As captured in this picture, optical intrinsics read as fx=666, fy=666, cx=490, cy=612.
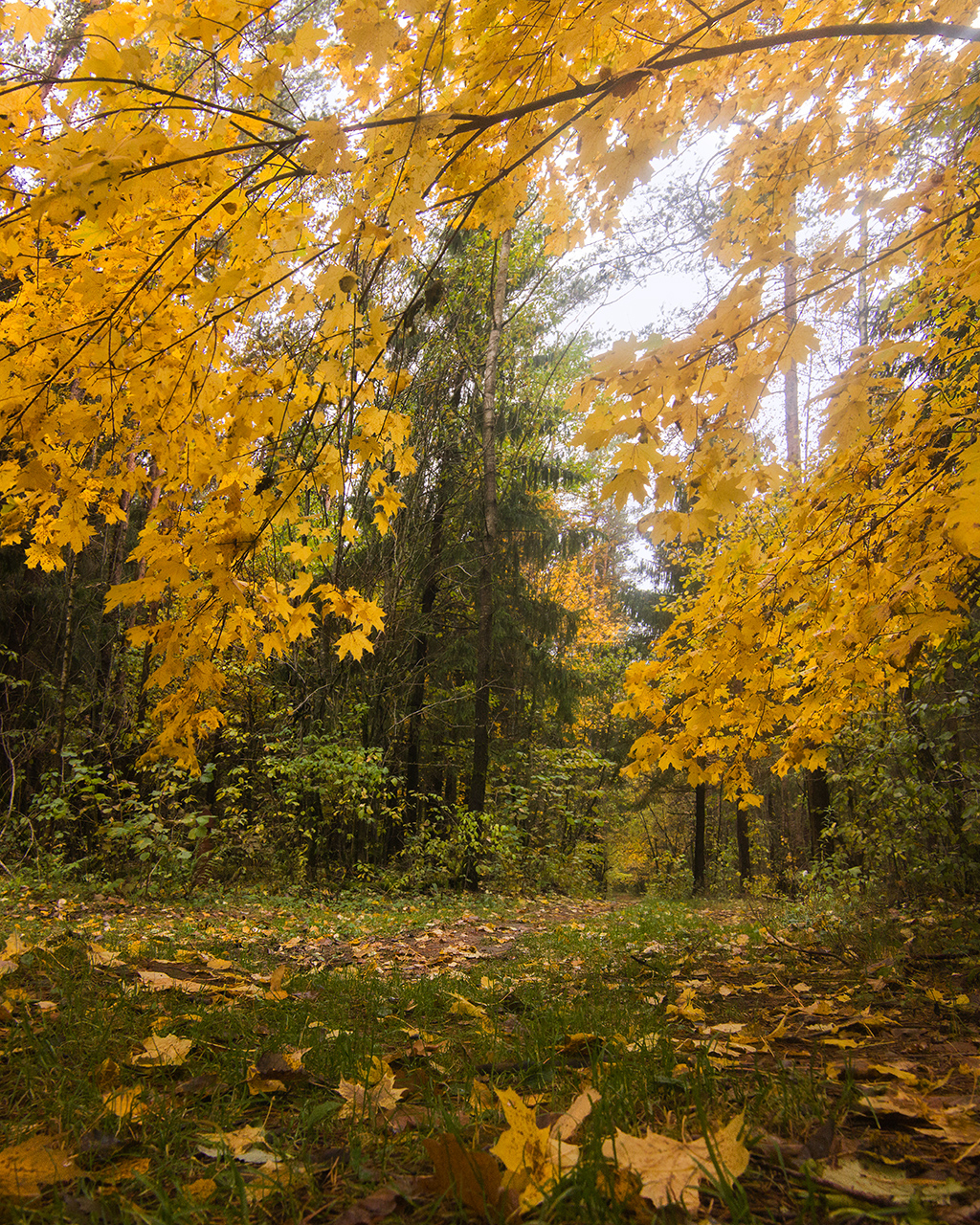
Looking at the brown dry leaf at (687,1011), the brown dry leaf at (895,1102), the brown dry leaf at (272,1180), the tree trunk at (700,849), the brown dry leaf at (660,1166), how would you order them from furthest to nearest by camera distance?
the tree trunk at (700,849) < the brown dry leaf at (687,1011) < the brown dry leaf at (895,1102) < the brown dry leaf at (272,1180) < the brown dry leaf at (660,1166)

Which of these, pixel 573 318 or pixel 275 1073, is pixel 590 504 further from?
pixel 275 1073

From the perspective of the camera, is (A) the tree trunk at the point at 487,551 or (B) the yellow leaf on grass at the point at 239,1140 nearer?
(B) the yellow leaf on grass at the point at 239,1140

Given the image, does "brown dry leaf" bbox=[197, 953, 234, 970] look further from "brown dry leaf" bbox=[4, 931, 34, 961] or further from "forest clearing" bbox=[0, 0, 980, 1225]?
"brown dry leaf" bbox=[4, 931, 34, 961]

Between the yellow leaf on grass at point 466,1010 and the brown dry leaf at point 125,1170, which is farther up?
the brown dry leaf at point 125,1170

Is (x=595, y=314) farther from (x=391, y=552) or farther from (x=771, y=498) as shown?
(x=771, y=498)

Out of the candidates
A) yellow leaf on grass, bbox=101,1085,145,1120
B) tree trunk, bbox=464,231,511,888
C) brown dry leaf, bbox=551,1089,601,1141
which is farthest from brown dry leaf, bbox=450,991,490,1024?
tree trunk, bbox=464,231,511,888

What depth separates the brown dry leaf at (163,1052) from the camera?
1.66 m

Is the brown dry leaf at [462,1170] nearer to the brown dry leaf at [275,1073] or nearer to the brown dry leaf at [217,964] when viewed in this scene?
the brown dry leaf at [275,1073]

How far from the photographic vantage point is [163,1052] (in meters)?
1.71

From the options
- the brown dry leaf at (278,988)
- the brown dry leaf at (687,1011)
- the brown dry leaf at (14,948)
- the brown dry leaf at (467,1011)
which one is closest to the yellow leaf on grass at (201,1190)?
the brown dry leaf at (467,1011)

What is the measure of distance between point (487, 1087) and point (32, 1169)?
0.92 metres

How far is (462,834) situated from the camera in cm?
943

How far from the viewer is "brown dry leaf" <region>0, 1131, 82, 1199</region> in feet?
3.38

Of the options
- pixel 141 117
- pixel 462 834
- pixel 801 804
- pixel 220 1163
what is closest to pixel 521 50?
pixel 141 117
